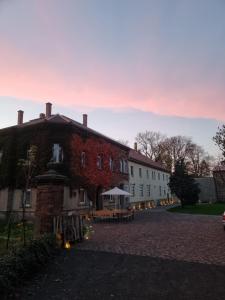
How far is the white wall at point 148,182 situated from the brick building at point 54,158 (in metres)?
10.4

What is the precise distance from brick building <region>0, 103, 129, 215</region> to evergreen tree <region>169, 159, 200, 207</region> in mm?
12928

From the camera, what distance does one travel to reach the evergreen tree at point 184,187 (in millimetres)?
33281

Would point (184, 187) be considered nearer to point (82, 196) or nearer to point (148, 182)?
point (148, 182)

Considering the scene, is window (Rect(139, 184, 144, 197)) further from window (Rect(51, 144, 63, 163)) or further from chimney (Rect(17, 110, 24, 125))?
chimney (Rect(17, 110, 24, 125))

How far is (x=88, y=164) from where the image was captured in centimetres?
2442

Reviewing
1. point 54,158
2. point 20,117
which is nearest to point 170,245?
point 54,158

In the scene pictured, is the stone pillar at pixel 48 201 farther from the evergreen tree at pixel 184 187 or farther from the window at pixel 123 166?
the evergreen tree at pixel 184 187

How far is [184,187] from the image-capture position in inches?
1307

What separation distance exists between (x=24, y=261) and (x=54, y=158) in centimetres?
1568

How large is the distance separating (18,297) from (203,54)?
33.6ft

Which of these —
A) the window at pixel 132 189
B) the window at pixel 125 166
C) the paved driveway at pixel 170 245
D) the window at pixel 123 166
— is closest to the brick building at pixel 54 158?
the window at pixel 123 166

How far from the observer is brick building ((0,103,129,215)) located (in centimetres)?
2158

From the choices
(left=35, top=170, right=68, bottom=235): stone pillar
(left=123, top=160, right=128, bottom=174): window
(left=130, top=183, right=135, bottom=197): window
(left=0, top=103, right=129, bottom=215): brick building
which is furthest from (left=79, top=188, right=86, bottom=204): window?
(left=35, top=170, right=68, bottom=235): stone pillar

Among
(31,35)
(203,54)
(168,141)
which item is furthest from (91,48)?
(168,141)
